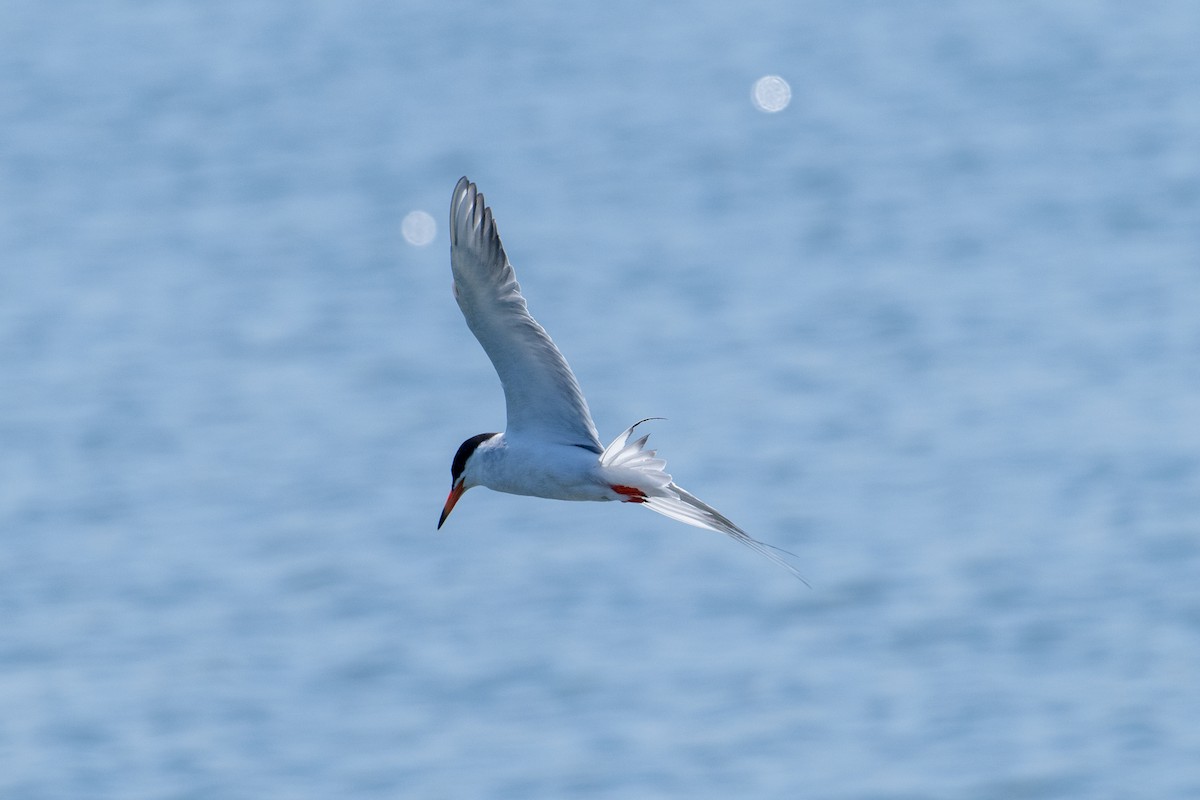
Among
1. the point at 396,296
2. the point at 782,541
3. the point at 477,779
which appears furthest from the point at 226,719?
the point at 396,296

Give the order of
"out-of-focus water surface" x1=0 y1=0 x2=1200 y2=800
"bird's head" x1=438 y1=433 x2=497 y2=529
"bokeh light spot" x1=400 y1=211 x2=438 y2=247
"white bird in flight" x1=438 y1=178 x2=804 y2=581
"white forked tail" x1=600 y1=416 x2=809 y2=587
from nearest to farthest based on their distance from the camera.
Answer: "white forked tail" x1=600 y1=416 x2=809 y2=587 → "white bird in flight" x1=438 y1=178 x2=804 y2=581 → "bird's head" x1=438 y1=433 x2=497 y2=529 → "out-of-focus water surface" x1=0 y1=0 x2=1200 y2=800 → "bokeh light spot" x1=400 y1=211 x2=438 y2=247

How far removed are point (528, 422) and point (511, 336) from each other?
0.35m

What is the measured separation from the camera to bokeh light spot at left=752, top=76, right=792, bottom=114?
31.5 m

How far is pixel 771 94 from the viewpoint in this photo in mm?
31797

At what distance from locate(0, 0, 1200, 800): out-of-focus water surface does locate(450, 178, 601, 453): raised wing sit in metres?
9.50

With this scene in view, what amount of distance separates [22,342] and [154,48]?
8.48m

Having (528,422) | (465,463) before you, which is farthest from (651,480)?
(465,463)

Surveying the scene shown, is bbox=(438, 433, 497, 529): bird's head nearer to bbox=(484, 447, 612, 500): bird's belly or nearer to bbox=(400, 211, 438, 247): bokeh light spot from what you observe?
bbox=(484, 447, 612, 500): bird's belly

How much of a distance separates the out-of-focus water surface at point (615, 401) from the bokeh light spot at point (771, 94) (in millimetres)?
370

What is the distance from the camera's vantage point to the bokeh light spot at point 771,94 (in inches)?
1240

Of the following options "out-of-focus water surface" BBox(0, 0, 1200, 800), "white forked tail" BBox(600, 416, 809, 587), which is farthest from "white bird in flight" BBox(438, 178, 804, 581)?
"out-of-focus water surface" BBox(0, 0, 1200, 800)

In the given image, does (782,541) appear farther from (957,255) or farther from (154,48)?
(154,48)

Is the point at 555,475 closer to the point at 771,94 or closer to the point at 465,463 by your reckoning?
the point at 465,463

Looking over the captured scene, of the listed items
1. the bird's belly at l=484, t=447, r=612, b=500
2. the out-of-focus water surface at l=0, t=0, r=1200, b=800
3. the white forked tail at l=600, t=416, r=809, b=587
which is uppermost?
the out-of-focus water surface at l=0, t=0, r=1200, b=800
